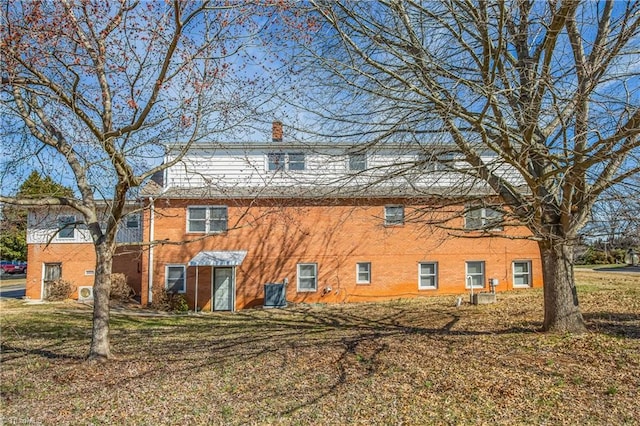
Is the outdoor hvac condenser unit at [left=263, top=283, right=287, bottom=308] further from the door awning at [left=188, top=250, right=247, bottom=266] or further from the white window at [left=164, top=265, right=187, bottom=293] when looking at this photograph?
the white window at [left=164, top=265, right=187, bottom=293]

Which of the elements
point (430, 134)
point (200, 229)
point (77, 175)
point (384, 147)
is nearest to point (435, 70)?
point (430, 134)

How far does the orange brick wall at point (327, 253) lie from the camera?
19.5 meters

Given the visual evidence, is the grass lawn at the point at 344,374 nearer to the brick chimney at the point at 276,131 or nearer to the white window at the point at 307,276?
the brick chimney at the point at 276,131

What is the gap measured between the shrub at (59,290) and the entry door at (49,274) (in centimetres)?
71

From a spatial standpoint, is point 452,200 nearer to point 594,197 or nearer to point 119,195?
point 594,197

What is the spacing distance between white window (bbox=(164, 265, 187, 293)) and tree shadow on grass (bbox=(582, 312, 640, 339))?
15538mm

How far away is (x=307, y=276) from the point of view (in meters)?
19.9

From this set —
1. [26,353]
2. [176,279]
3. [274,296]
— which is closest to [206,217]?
[176,279]

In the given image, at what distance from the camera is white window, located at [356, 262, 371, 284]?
19953 mm

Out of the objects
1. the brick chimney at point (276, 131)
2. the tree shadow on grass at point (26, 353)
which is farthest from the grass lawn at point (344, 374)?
the brick chimney at point (276, 131)

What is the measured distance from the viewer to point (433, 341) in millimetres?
9570

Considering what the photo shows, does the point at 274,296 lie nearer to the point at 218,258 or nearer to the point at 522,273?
the point at 218,258

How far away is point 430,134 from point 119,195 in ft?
20.4

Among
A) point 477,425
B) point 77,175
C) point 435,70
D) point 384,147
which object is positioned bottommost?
point 477,425
